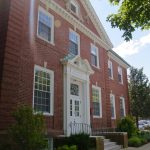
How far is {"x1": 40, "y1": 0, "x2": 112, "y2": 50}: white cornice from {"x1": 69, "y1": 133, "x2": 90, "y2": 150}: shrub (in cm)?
777

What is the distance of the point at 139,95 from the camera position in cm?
A: 3378

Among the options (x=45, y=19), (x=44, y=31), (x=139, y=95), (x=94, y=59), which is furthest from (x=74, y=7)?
(x=139, y=95)

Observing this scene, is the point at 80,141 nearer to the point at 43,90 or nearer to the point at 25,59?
the point at 43,90

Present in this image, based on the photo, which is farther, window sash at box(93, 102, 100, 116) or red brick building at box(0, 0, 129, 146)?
window sash at box(93, 102, 100, 116)

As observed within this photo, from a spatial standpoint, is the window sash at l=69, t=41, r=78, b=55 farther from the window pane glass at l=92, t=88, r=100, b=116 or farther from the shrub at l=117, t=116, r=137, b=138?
the shrub at l=117, t=116, r=137, b=138

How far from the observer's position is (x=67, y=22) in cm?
1535

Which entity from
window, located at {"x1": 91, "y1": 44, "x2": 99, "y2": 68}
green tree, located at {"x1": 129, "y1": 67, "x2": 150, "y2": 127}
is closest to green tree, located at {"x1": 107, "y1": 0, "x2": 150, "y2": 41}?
window, located at {"x1": 91, "y1": 44, "x2": 99, "y2": 68}

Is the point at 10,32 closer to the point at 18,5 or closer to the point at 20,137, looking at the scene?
the point at 18,5

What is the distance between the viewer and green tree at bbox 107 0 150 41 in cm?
880

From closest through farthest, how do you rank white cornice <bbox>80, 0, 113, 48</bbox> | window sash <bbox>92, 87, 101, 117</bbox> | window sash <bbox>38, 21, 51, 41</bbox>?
window sash <bbox>38, 21, 51, 41</bbox>
window sash <bbox>92, 87, 101, 117</bbox>
white cornice <bbox>80, 0, 113, 48</bbox>

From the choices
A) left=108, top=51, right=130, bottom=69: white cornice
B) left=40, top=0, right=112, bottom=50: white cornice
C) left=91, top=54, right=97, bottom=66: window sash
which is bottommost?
left=91, top=54, right=97, bottom=66: window sash

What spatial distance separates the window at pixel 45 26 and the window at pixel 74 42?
2.12 m

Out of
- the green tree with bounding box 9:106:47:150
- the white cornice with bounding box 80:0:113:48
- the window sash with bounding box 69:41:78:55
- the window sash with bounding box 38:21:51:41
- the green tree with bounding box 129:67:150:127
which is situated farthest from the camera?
the green tree with bounding box 129:67:150:127

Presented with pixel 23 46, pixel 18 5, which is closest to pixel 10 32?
pixel 23 46
